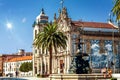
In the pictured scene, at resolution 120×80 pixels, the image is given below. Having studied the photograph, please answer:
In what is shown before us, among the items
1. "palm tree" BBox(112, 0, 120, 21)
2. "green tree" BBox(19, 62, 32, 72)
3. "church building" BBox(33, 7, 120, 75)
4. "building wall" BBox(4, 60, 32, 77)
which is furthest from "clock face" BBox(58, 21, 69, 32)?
"building wall" BBox(4, 60, 32, 77)

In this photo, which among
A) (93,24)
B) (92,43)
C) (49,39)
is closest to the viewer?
(49,39)

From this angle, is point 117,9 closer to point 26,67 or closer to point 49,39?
point 49,39

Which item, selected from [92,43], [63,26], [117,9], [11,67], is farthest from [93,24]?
[11,67]

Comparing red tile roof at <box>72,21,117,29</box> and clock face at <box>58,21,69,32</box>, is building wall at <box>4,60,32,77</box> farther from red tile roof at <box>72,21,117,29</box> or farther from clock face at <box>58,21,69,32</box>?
red tile roof at <box>72,21,117,29</box>

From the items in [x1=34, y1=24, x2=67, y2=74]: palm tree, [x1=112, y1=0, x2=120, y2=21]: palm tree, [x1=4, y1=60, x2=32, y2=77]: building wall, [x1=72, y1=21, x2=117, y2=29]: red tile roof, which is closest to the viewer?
[x1=112, y1=0, x2=120, y2=21]: palm tree

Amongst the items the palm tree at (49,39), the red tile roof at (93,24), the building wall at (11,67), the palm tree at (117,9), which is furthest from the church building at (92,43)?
the building wall at (11,67)

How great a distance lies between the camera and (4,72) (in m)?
171

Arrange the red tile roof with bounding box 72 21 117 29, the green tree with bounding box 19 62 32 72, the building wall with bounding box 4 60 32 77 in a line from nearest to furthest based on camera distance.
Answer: the red tile roof with bounding box 72 21 117 29, the green tree with bounding box 19 62 32 72, the building wall with bounding box 4 60 32 77

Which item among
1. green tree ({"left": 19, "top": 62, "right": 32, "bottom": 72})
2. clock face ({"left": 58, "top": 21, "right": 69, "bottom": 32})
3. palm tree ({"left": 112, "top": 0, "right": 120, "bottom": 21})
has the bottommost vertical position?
green tree ({"left": 19, "top": 62, "right": 32, "bottom": 72})

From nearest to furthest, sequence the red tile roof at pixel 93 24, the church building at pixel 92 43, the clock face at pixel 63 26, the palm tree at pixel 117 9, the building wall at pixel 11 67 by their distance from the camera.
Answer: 1. the palm tree at pixel 117 9
2. the church building at pixel 92 43
3. the clock face at pixel 63 26
4. the red tile roof at pixel 93 24
5. the building wall at pixel 11 67

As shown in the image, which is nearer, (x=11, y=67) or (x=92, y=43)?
(x=92, y=43)

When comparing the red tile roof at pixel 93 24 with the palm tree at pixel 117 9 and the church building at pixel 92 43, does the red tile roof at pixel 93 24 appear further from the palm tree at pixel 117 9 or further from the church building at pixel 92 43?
the palm tree at pixel 117 9

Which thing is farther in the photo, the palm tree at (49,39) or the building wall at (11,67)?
the building wall at (11,67)

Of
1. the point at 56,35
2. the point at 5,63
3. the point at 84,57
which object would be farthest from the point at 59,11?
the point at 5,63
